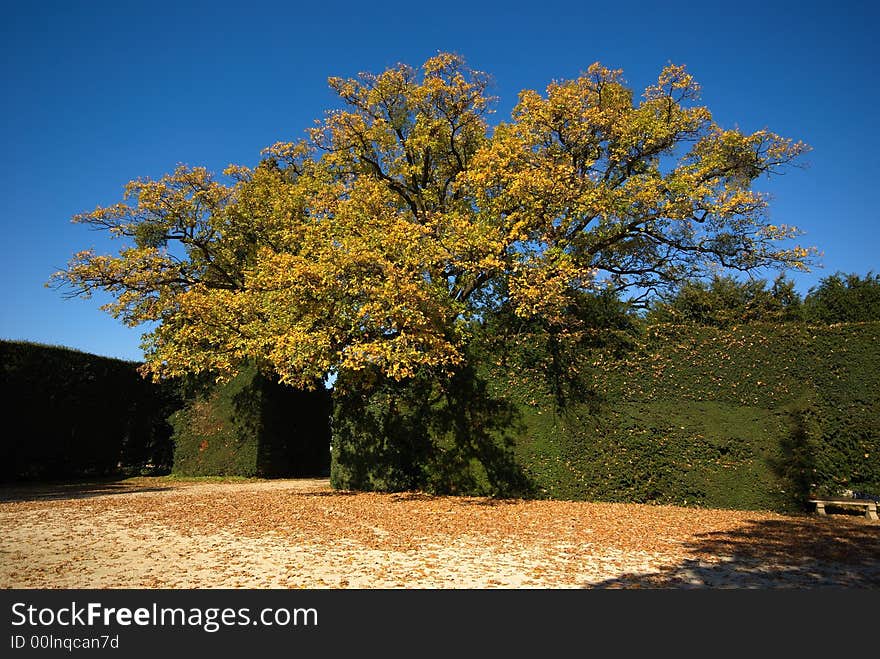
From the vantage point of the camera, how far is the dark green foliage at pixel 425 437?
1262cm

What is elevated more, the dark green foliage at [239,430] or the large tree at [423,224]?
the large tree at [423,224]

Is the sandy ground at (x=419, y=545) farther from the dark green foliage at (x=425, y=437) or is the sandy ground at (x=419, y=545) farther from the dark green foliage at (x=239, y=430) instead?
the dark green foliage at (x=239, y=430)

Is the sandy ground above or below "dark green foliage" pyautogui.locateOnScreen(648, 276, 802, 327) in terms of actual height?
below

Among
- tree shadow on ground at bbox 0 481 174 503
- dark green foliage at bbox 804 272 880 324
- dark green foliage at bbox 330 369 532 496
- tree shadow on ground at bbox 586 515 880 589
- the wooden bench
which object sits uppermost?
dark green foliage at bbox 804 272 880 324

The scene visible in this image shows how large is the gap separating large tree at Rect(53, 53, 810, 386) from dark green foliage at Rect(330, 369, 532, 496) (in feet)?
2.28

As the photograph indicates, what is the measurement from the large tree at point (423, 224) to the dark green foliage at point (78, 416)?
110 inches

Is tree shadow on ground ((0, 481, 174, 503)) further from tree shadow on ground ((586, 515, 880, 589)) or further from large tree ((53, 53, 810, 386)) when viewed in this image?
tree shadow on ground ((586, 515, 880, 589))

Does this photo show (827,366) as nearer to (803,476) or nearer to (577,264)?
(803,476)

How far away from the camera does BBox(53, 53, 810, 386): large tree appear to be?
11742mm

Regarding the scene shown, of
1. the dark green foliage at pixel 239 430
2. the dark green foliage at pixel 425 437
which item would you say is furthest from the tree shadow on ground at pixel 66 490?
the dark green foliage at pixel 425 437

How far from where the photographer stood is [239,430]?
18609 mm

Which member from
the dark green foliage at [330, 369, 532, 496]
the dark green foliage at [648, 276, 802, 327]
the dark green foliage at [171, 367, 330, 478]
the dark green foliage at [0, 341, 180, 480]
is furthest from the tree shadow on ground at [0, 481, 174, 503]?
the dark green foliage at [648, 276, 802, 327]

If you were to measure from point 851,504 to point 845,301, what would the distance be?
33.6 feet

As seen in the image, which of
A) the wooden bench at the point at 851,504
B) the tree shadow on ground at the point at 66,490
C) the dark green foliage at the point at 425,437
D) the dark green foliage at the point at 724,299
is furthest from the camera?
the dark green foliage at the point at 724,299
